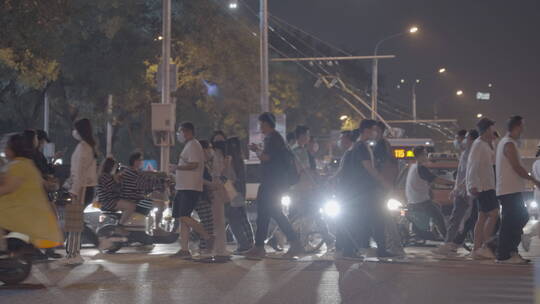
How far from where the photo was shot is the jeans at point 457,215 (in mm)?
15530

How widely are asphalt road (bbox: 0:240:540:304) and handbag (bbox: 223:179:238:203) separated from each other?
128 centimetres

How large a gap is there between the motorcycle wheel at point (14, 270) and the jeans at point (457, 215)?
300 inches

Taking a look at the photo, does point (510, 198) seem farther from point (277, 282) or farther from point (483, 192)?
point (277, 282)

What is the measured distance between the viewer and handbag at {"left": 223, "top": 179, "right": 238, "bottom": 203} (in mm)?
14758

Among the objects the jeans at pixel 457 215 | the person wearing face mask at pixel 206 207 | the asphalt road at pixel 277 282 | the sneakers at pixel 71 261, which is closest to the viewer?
the asphalt road at pixel 277 282

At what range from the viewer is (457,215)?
15688 millimetres

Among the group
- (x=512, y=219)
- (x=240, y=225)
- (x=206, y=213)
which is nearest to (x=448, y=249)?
(x=512, y=219)

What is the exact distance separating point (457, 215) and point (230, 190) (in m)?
3.67

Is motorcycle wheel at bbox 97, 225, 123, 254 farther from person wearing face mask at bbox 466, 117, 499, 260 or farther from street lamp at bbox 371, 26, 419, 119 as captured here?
street lamp at bbox 371, 26, 419, 119

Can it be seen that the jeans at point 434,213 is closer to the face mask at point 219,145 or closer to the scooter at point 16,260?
the face mask at point 219,145

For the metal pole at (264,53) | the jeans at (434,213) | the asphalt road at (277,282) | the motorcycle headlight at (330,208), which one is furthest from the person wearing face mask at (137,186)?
the metal pole at (264,53)

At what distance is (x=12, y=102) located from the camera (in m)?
40.8

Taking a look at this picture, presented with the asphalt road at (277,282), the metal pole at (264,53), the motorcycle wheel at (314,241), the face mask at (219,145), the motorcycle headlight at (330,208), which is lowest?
the asphalt road at (277,282)

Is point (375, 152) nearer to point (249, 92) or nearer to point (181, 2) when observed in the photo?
point (181, 2)
